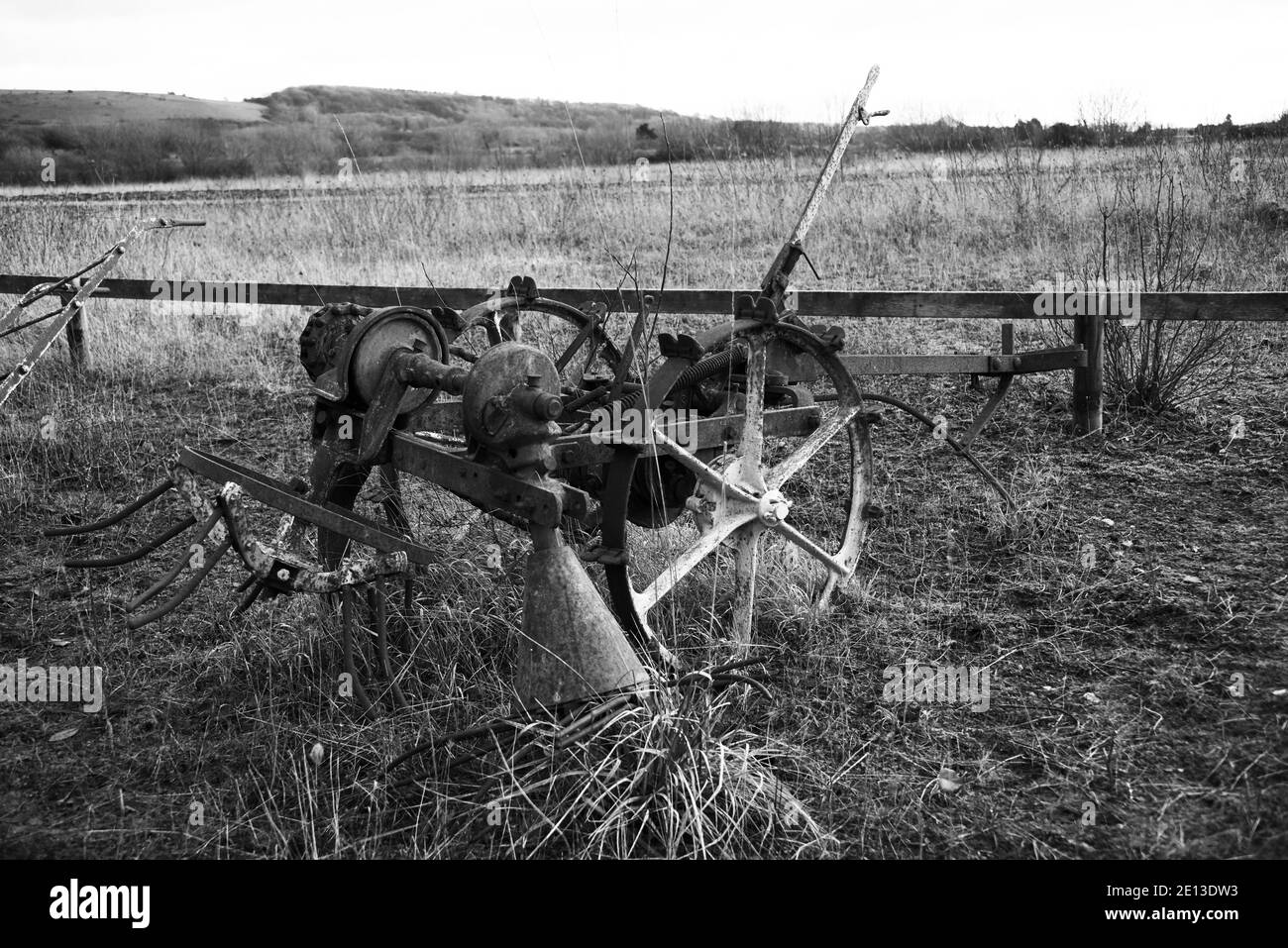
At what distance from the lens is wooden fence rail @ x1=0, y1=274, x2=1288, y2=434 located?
4.97 metres

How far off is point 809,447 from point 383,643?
1705 millimetres

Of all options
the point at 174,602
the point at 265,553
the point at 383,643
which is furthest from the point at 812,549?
the point at 174,602

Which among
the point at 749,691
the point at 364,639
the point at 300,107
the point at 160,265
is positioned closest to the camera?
the point at 749,691

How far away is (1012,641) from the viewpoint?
13.2 feet

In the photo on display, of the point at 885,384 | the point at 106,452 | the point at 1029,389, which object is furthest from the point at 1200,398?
the point at 106,452

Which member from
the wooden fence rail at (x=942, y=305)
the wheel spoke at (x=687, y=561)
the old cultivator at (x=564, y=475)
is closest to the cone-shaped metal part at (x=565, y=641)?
the old cultivator at (x=564, y=475)

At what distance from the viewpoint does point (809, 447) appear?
13.5 feet

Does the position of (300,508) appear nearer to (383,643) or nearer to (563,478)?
(383,643)

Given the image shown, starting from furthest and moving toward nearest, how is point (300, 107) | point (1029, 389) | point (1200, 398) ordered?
point (300, 107) → point (1029, 389) → point (1200, 398)

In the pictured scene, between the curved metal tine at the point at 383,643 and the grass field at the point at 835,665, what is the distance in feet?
0.40

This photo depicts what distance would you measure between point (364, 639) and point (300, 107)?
137 ft

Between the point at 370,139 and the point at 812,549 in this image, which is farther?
the point at 370,139

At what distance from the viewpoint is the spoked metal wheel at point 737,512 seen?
353 cm

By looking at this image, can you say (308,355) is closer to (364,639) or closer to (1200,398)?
(364,639)
